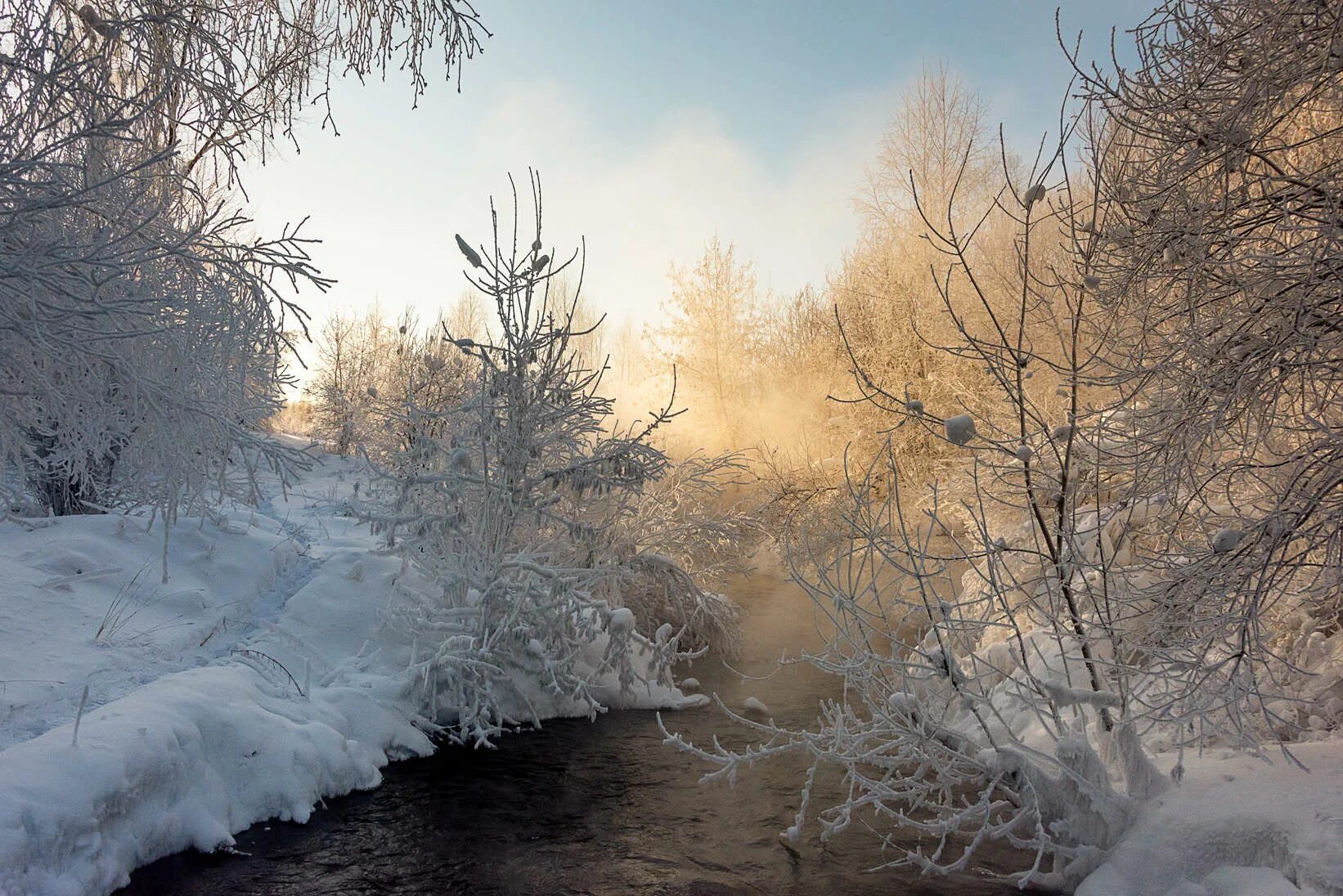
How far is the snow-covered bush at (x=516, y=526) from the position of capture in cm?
800

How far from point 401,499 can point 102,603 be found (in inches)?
99.3

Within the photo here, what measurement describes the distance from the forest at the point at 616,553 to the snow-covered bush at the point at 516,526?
0.16 ft

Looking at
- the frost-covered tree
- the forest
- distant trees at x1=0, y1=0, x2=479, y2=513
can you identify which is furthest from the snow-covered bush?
the frost-covered tree

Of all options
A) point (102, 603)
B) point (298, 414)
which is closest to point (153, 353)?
point (102, 603)

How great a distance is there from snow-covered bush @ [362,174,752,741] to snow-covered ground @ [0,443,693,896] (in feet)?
1.38

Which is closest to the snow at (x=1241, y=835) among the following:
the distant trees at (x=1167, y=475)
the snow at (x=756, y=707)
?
the distant trees at (x=1167, y=475)

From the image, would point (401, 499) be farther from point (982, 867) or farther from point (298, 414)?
point (298, 414)

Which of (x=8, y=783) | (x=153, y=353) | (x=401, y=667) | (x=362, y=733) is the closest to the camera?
(x=8, y=783)

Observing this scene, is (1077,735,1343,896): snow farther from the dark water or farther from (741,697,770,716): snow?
(741,697,770,716): snow

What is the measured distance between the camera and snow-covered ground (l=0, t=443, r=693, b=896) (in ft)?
13.9

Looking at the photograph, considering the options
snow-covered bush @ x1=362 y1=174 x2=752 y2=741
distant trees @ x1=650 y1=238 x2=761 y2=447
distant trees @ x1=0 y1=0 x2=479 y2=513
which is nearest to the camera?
distant trees @ x1=0 y1=0 x2=479 y2=513

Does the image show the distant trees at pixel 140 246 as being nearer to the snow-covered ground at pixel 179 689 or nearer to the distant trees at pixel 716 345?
the snow-covered ground at pixel 179 689

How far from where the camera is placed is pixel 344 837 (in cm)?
530

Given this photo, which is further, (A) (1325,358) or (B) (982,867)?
(B) (982,867)
